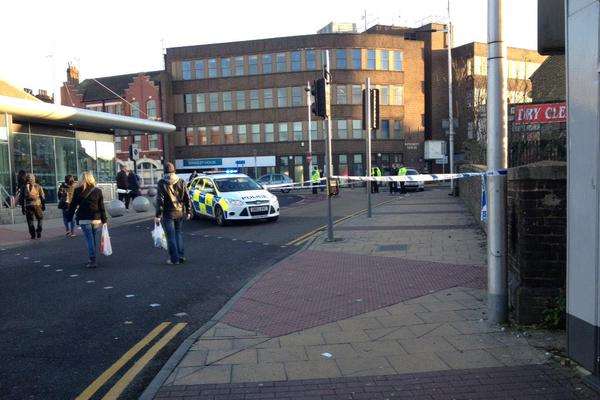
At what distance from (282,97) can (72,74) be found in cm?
2684

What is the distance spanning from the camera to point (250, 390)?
4.02 metres

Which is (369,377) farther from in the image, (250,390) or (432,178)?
(432,178)

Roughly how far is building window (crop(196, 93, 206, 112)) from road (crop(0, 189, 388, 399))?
4478cm

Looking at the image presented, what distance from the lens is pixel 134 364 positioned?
15.4 feet

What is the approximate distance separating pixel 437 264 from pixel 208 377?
17.2 ft

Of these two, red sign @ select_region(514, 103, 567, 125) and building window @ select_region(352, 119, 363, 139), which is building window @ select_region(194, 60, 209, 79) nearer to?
building window @ select_region(352, 119, 363, 139)

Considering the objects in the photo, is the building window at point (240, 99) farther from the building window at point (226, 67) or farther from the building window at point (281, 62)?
the building window at point (281, 62)

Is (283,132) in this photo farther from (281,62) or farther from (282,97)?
(281,62)

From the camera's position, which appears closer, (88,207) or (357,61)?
(88,207)

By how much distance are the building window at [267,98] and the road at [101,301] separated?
1711 inches

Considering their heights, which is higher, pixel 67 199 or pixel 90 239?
pixel 67 199

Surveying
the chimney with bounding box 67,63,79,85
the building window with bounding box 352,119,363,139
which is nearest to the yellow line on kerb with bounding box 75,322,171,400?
the building window with bounding box 352,119,363,139

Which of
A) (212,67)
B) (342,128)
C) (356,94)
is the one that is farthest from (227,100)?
(356,94)

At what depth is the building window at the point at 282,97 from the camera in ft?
181
